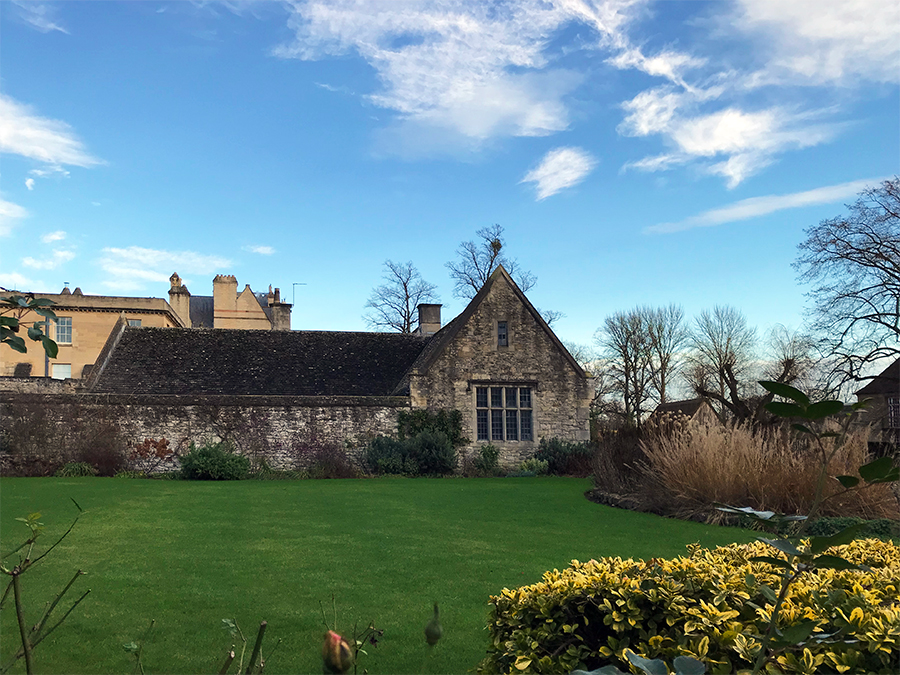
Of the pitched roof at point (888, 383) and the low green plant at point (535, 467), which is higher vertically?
the pitched roof at point (888, 383)

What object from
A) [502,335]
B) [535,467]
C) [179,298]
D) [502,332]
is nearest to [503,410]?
[535,467]

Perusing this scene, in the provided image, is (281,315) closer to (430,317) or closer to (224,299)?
(224,299)

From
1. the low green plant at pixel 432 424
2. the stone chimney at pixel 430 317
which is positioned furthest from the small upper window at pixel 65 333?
the low green plant at pixel 432 424

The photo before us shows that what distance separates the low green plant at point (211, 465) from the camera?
757 inches

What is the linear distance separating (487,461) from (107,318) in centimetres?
3080

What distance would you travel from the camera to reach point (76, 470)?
63.0 feet

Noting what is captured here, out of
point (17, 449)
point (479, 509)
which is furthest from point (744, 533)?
point (17, 449)

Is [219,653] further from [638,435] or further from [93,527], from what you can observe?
[638,435]

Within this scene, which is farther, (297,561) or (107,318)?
(107,318)

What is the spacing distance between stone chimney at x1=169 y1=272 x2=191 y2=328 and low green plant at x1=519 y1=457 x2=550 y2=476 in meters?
32.0

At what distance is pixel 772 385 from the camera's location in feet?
4.44

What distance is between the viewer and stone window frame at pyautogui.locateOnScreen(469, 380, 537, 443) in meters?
23.2

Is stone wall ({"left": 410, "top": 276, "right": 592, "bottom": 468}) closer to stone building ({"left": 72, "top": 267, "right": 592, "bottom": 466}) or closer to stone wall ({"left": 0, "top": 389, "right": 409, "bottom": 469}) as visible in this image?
stone building ({"left": 72, "top": 267, "right": 592, "bottom": 466})

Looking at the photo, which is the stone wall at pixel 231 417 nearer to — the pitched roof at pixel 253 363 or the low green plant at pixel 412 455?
the low green plant at pixel 412 455
